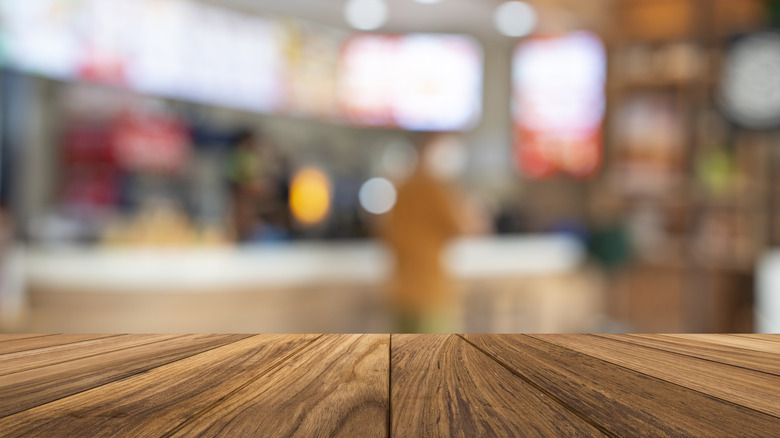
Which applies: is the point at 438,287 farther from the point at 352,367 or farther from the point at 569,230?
the point at 569,230

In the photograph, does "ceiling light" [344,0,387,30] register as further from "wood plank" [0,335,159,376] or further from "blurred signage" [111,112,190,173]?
"wood plank" [0,335,159,376]

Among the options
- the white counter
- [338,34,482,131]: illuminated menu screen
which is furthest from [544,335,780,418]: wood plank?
[338,34,482,131]: illuminated menu screen

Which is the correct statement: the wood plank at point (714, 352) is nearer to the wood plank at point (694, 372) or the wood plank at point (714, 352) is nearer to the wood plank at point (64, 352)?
the wood plank at point (694, 372)

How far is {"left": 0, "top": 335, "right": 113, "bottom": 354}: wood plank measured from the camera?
0.69 meters

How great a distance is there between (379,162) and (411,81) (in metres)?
0.86

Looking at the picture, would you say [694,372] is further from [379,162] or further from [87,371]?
[379,162]

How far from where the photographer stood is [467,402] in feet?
1.57

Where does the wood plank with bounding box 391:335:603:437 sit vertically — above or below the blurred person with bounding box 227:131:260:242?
below

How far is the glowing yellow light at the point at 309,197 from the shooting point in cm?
512

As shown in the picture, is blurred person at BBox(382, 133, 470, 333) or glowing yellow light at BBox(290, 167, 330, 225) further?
glowing yellow light at BBox(290, 167, 330, 225)

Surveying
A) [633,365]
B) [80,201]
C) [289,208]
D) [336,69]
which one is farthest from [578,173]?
[633,365]

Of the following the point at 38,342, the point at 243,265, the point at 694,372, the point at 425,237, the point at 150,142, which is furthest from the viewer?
the point at 150,142

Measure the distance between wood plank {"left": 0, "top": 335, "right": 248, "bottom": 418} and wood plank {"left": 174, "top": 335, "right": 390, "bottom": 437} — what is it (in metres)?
0.12

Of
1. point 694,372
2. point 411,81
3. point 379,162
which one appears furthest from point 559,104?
point 694,372
